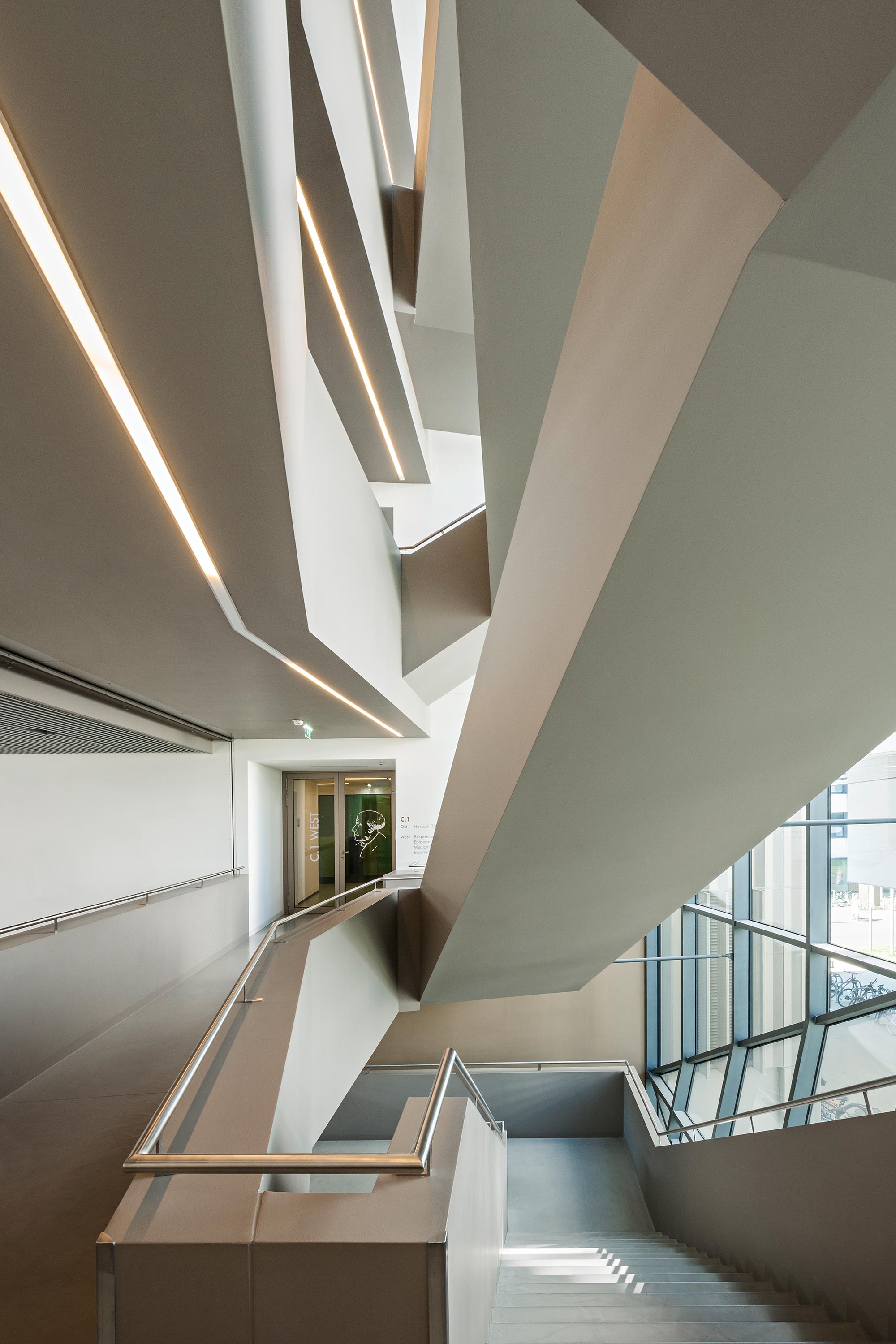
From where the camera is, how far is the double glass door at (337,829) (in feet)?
55.9

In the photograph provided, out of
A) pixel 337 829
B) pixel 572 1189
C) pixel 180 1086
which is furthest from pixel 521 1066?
pixel 180 1086

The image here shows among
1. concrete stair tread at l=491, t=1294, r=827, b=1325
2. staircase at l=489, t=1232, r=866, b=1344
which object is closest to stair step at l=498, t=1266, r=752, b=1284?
staircase at l=489, t=1232, r=866, b=1344

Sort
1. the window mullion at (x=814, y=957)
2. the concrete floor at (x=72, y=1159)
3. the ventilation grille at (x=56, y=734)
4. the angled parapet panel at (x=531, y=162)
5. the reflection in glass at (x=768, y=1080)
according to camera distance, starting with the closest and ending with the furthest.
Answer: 1. the concrete floor at (x=72, y=1159)
2. the angled parapet panel at (x=531, y=162)
3. the window mullion at (x=814, y=957)
4. the reflection in glass at (x=768, y=1080)
5. the ventilation grille at (x=56, y=734)

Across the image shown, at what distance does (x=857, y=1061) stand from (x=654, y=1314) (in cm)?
321

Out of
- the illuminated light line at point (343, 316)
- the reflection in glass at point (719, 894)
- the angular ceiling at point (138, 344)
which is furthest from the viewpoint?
the reflection in glass at point (719, 894)

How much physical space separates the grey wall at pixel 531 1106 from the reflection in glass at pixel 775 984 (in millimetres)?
4639

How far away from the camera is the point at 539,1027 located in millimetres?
13258

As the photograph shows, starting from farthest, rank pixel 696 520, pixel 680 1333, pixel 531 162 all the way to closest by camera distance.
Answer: pixel 531 162 → pixel 680 1333 → pixel 696 520

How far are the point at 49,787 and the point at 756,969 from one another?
1073 cm

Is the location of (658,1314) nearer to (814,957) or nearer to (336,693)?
(814,957)

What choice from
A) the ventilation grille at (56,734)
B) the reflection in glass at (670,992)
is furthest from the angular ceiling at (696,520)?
the reflection in glass at (670,992)

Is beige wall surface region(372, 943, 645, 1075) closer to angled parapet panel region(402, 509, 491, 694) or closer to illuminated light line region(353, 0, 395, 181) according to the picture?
angled parapet panel region(402, 509, 491, 694)

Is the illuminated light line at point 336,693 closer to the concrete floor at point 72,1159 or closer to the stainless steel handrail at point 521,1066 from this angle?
the concrete floor at point 72,1159

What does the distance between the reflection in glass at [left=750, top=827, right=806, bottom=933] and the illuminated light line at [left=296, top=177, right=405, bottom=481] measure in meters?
6.91
